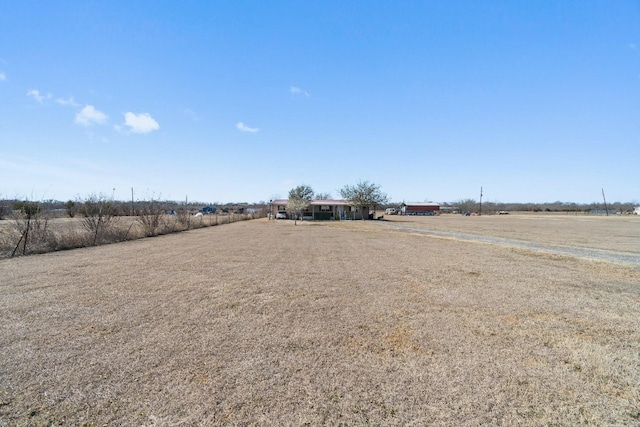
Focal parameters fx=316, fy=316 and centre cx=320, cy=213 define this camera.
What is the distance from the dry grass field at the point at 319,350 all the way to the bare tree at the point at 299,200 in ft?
116

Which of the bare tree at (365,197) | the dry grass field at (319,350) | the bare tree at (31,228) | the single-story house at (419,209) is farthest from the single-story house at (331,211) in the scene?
the dry grass field at (319,350)

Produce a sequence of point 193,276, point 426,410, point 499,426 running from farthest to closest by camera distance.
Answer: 1. point 193,276
2. point 426,410
3. point 499,426

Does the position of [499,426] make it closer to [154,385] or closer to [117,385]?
[154,385]

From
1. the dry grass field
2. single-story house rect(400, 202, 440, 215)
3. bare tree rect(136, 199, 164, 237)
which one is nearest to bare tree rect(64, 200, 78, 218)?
bare tree rect(136, 199, 164, 237)

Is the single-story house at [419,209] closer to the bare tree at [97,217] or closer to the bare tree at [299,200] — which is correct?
the bare tree at [299,200]

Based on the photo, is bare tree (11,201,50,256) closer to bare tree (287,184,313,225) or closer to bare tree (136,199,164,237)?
bare tree (136,199,164,237)

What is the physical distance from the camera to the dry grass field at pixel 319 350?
3.15 meters

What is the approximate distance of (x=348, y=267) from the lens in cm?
1090

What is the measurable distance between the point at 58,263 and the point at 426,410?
1349cm

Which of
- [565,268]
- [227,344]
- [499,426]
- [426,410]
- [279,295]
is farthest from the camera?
[565,268]

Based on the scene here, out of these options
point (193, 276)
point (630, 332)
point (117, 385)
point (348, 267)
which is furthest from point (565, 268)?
point (117, 385)

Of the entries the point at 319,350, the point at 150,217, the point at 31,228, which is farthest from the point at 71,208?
the point at 319,350

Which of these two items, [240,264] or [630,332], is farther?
[240,264]

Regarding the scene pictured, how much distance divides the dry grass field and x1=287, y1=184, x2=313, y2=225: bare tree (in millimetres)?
35480
